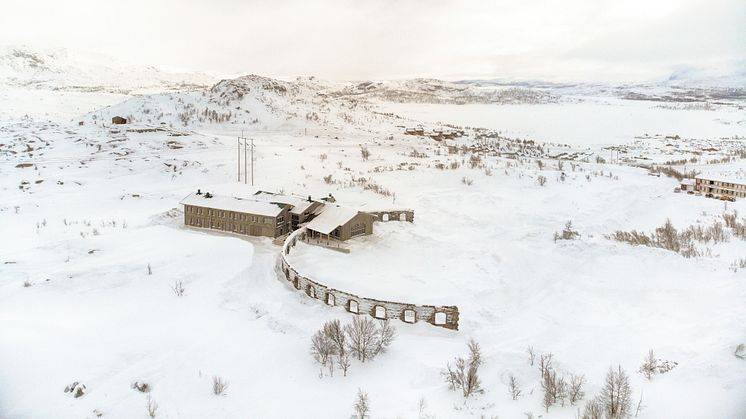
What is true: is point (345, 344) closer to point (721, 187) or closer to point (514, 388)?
point (514, 388)

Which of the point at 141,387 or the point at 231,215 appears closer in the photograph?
the point at 141,387

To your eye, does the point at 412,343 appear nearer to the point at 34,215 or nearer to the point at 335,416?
the point at 335,416

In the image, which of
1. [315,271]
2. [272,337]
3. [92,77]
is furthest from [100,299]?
[92,77]

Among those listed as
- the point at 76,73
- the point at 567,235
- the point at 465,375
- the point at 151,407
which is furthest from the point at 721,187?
the point at 76,73

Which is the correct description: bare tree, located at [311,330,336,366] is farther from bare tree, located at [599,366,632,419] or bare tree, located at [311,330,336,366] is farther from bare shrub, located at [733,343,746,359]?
bare shrub, located at [733,343,746,359]

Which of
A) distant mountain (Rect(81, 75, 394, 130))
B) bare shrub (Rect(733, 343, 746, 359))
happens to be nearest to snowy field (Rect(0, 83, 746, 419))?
bare shrub (Rect(733, 343, 746, 359))
